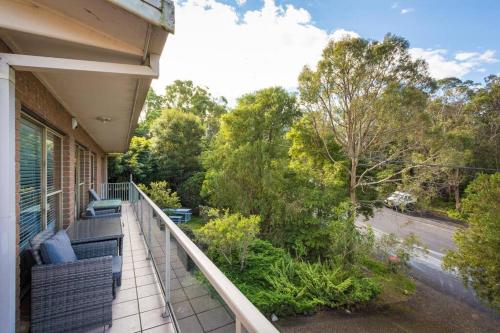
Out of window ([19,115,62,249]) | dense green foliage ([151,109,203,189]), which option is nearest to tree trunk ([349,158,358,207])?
dense green foliage ([151,109,203,189])

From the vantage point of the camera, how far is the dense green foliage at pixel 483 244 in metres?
6.59

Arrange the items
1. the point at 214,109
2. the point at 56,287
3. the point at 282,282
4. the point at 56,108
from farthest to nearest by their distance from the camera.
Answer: the point at 214,109, the point at 282,282, the point at 56,108, the point at 56,287

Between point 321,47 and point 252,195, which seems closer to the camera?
point 321,47

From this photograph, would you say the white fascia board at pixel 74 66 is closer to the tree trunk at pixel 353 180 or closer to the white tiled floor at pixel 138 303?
the white tiled floor at pixel 138 303

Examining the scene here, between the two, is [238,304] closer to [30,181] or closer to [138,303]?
[138,303]

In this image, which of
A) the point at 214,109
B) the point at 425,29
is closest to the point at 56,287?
the point at 425,29

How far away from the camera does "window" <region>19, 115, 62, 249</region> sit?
2.52 meters

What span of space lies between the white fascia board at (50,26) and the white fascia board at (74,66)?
0.13 meters

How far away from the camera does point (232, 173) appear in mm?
11008

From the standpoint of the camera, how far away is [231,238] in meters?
6.99

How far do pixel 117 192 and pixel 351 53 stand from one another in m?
13.1

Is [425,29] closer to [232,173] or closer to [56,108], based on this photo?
[232,173]

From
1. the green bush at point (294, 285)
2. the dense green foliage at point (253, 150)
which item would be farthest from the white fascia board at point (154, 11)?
the dense green foliage at point (253, 150)

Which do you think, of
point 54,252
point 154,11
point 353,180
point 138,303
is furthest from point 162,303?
point 353,180
